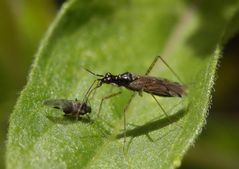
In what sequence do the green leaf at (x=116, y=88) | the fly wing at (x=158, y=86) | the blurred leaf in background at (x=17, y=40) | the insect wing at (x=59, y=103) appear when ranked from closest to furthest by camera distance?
the green leaf at (x=116, y=88), the insect wing at (x=59, y=103), the fly wing at (x=158, y=86), the blurred leaf in background at (x=17, y=40)

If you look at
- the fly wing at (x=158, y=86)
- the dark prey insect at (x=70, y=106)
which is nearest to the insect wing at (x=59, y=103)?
the dark prey insect at (x=70, y=106)

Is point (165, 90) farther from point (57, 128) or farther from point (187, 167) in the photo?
point (187, 167)

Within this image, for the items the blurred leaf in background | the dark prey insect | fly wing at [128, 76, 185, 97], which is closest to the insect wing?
the dark prey insect

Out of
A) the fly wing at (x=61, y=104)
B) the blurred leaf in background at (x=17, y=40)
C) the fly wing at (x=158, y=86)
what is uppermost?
the blurred leaf in background at (x=17, y=40)

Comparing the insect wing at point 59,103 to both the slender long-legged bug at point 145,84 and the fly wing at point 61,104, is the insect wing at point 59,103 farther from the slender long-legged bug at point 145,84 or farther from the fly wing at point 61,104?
the slender long-legged bug at point 145,84

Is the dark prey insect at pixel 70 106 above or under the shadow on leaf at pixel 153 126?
above

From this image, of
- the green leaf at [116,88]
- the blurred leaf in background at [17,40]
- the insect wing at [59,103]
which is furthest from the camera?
the blurred leaf in background at [17,40]
